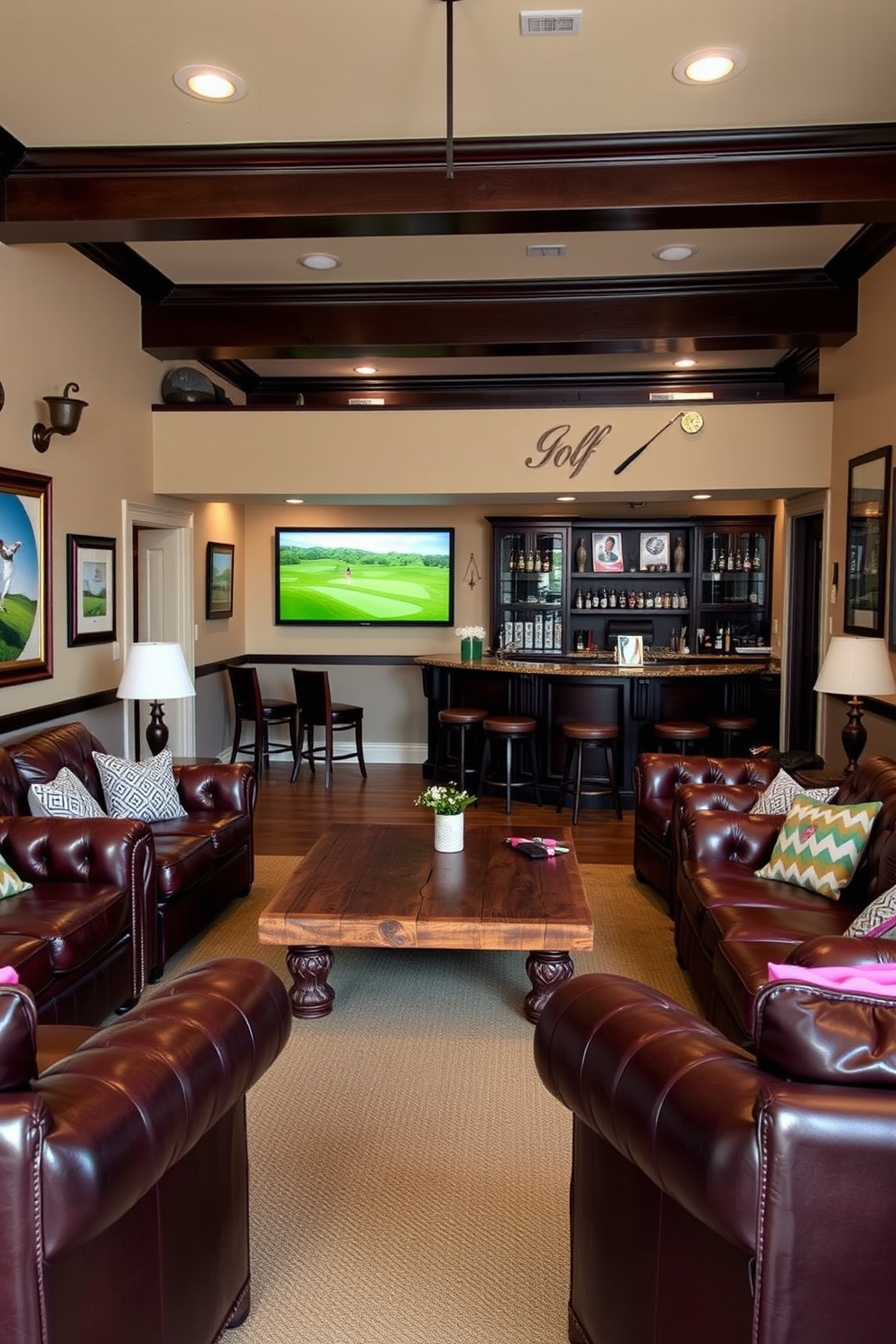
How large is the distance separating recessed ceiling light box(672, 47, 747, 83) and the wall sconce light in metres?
3.03

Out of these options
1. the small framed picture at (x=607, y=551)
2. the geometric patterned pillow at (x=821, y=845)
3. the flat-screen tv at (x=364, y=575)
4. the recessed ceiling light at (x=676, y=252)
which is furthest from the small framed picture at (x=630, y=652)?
the geometric patterned pillow at (x=821, y=845)

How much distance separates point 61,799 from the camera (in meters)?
3.85

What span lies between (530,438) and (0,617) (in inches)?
140

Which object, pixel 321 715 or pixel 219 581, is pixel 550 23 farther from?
pixel 219 581

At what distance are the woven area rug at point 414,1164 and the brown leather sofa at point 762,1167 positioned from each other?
2.07 feet

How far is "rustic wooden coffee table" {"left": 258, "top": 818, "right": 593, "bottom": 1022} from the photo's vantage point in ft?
11.0

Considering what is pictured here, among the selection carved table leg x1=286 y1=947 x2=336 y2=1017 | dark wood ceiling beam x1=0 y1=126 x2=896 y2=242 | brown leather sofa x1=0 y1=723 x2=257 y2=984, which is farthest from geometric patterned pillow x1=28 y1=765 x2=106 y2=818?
dark wood ceiling beam x1=0 y1=126 x2=896 y2=242

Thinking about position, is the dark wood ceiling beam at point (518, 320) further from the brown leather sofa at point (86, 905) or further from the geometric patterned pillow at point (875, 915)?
the geometric patterned pillow at point (875, 915)

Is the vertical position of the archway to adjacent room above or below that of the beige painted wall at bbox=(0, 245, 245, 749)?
below

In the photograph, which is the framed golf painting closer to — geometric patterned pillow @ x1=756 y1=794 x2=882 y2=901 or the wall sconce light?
the wall sconce light

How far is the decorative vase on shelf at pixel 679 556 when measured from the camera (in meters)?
8.87

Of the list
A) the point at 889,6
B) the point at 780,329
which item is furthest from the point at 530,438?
the point at 889,6

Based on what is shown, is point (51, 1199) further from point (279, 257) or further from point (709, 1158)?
point (279, 257)

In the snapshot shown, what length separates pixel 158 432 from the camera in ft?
21.3
